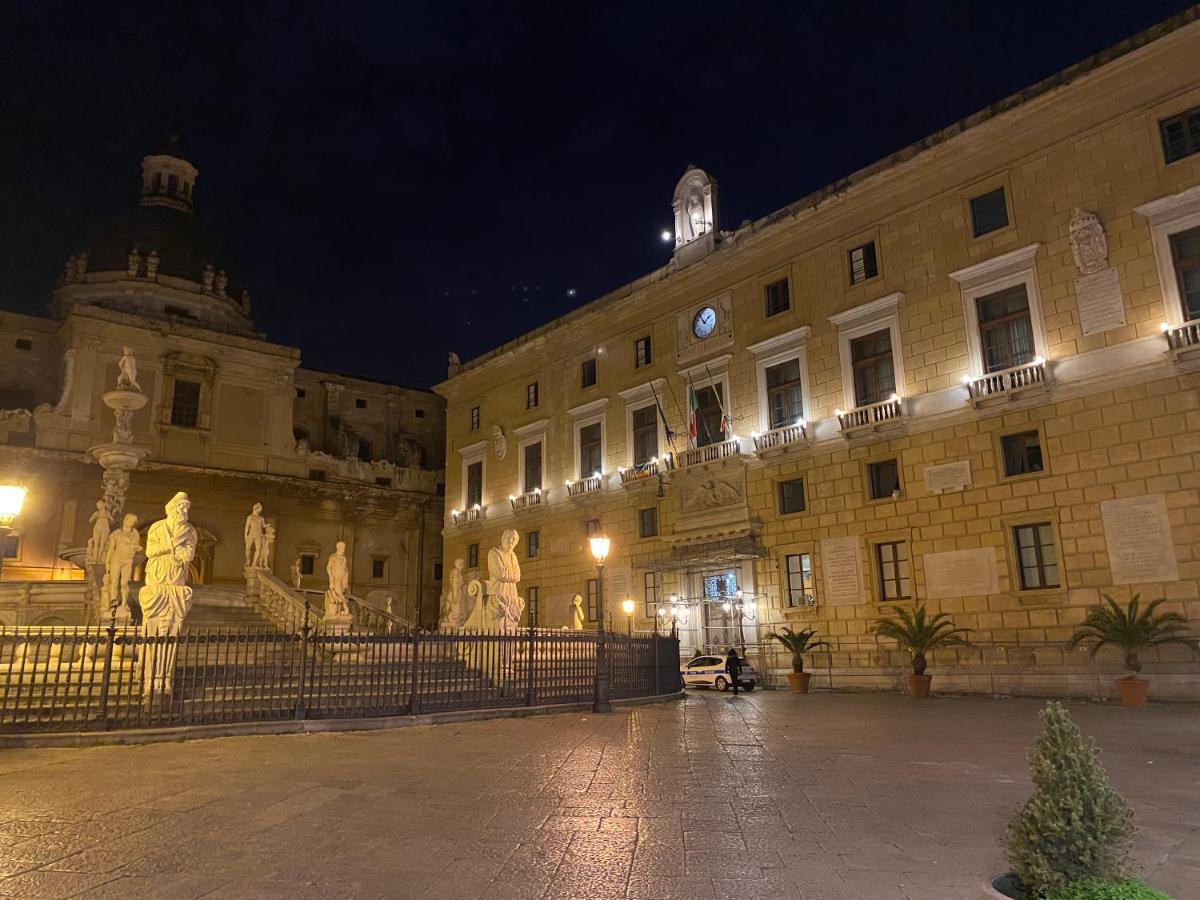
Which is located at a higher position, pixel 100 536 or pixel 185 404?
pixel 185 404

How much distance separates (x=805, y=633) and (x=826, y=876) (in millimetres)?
17162

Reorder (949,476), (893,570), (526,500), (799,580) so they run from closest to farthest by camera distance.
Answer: (949,476), (893,570), (799,580), (526,500)

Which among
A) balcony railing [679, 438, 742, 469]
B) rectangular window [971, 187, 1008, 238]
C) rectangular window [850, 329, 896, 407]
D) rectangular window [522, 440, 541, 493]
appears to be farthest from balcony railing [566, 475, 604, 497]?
rectangular window [971, 187, 1008, 238]

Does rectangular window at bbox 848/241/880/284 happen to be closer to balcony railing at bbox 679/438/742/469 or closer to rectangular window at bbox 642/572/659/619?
balcony railing at bbox 679/438/742/469

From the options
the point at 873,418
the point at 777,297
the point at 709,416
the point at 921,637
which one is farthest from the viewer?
the point at 709,416

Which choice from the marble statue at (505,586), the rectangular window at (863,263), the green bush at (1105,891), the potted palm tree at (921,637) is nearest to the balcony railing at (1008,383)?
the rectangular window at (863,263)

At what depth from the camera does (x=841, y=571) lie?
71.5ft

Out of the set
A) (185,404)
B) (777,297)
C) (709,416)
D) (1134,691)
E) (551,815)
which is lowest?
(1134,691)

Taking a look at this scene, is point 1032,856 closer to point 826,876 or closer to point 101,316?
point 826,876

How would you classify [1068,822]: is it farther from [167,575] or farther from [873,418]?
[873,418]

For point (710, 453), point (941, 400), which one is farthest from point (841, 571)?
point (710, 453)

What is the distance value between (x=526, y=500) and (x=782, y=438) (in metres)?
12.7

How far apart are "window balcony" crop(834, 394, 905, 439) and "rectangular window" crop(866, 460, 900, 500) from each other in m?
0.94

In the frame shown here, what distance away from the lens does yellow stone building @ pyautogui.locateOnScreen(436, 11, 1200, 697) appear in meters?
17.2
